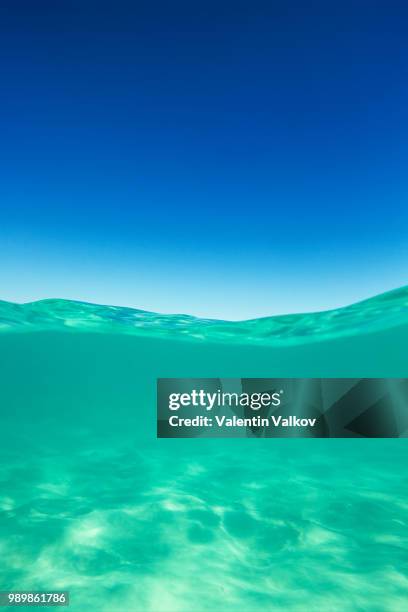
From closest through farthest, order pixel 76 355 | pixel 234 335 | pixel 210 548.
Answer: pixel 210 548, pixel 234 335, pixel 76 355

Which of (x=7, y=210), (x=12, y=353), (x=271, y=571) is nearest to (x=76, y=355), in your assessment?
(x=12, y=353)

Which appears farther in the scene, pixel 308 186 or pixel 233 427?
pixel 308 186

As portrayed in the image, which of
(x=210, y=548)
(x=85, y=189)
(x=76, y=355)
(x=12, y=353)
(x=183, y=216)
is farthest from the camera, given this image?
(x=76, y=355)

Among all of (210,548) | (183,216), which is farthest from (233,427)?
(183,216)

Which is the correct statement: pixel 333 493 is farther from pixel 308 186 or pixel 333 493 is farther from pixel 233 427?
pixel 308 186

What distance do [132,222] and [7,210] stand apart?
2265 millimetres

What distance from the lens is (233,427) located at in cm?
518

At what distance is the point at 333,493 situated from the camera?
7.13 meters

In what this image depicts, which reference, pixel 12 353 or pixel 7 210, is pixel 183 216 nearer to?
pixel 7 210

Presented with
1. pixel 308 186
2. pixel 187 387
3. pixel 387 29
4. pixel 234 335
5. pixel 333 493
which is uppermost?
pixel 387 29

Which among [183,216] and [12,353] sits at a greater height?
[183,216]

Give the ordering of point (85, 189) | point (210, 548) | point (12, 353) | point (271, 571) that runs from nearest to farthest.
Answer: point (271, 571)
point (210, 548)
point (85, 189)
point (12, 353)

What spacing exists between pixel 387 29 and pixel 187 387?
237 inches

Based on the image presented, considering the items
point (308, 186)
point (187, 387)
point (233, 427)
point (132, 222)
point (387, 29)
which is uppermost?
point (387, 29)
